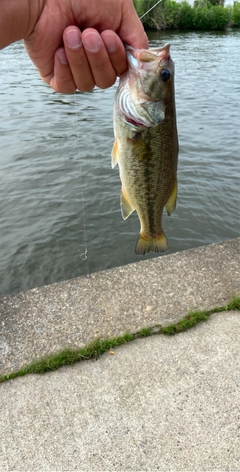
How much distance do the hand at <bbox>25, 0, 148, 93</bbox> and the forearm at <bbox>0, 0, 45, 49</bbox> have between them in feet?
0.09

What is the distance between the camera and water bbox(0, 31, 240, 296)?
6.42 m

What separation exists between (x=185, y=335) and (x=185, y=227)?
11.8ft

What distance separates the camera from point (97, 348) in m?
3.49

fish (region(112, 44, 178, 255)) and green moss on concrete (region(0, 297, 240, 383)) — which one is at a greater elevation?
fish (region(112, 44, 178, 255))

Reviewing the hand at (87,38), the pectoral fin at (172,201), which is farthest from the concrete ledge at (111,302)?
the hand at (87,38)

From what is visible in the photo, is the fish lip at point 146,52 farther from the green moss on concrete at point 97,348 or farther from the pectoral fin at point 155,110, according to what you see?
the green moss on concrete at point 97,348

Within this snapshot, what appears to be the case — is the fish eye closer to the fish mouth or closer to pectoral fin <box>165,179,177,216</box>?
the fish mouth

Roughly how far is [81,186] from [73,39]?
6376 mm

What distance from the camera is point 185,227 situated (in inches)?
278

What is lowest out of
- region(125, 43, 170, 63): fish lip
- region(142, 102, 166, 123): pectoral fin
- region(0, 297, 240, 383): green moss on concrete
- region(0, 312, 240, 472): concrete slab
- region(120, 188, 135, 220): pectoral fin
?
region(0, 312, 240, 472): concrete slab

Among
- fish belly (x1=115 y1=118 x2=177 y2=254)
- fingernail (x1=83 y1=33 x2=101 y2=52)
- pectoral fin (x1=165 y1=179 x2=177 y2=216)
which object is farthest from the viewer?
pectoral fin (x1=165 y1=179 x2=177 y2=216)

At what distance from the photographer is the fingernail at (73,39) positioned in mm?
1794

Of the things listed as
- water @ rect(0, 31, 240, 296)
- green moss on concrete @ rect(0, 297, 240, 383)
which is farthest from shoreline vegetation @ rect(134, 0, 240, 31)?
green moss on concrete @ rect(0, 297, 240, 383)

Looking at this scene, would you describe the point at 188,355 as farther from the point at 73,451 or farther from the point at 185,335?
the point at 73,451
